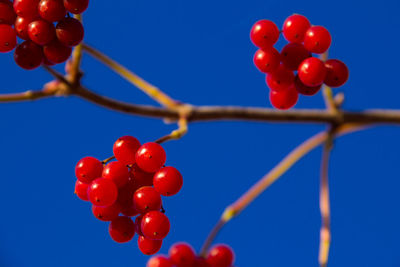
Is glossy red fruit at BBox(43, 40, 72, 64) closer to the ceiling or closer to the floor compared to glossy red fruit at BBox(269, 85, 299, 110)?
closer to the floor

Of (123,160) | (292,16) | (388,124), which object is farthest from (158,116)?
(388,124)

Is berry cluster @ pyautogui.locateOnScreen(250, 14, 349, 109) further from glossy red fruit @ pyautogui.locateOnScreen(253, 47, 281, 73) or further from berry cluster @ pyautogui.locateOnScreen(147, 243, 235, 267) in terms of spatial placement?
berry cluster @ pyautogui.locateOnScreen(147, 243, 235, 267)

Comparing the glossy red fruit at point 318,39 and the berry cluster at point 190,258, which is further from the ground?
the glossy red fruit at point 318,39

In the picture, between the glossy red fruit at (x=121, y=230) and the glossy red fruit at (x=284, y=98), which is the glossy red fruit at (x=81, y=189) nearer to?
the glossy red fruit at (x=121, y=230)

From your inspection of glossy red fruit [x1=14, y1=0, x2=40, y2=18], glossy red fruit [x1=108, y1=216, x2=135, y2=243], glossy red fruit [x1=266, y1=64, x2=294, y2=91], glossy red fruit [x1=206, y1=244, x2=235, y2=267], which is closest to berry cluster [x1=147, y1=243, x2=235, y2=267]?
glossy red fruit [x1=206, y1=244, x2=235, y2=267]

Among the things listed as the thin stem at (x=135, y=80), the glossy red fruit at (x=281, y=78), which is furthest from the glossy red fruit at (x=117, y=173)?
the glossy red fruit at (x=281, y=78)

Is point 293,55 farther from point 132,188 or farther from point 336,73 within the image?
point 132,188
